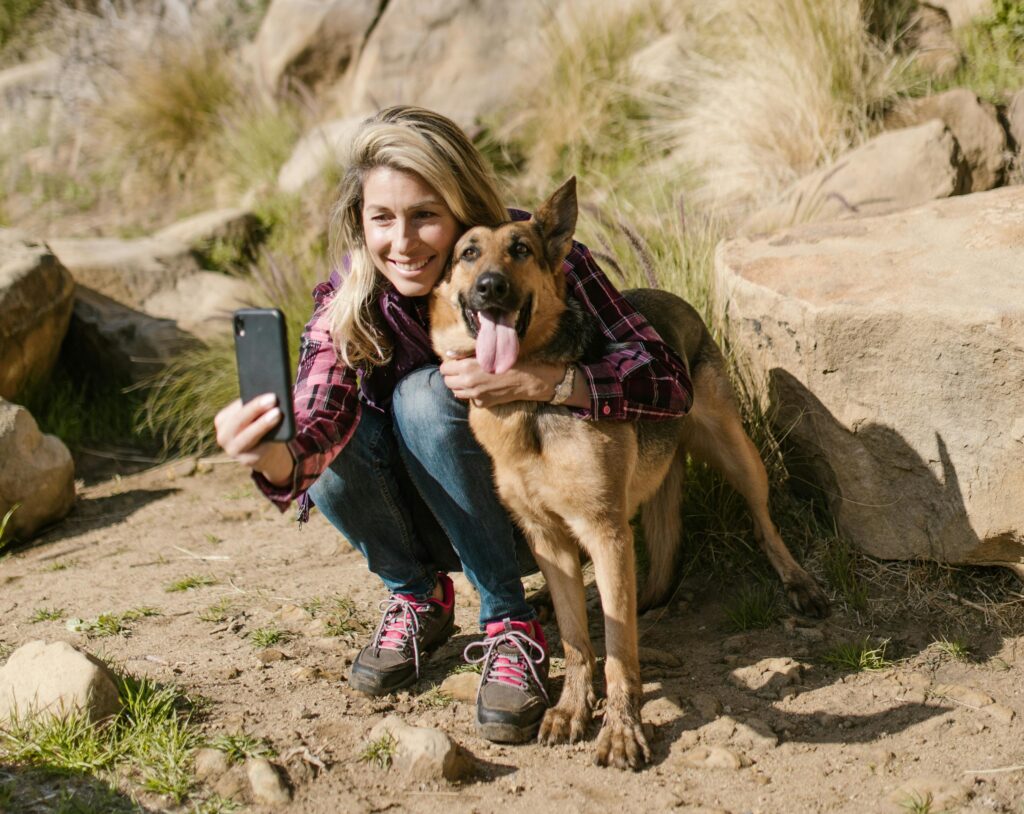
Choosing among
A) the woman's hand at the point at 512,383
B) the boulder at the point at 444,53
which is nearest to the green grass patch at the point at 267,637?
the woman's hand at the point at 512,383

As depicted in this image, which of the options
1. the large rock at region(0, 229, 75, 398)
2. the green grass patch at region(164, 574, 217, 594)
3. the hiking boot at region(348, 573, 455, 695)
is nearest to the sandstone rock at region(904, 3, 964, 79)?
the hiking boot at region(348, 573, 455, 695)

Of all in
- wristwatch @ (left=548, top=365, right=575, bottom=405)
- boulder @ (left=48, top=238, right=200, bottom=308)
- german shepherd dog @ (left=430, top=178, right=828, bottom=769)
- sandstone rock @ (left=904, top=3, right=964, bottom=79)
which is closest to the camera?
german shepherd dog @ (left=430, top=178, right=828, bottom=769)

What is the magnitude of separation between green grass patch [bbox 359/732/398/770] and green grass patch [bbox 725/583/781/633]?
1.36 meters

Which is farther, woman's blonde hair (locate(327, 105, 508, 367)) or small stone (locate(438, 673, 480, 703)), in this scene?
small stone (locate(438, 673, 480, 703))

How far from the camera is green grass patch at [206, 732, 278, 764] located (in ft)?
8.64

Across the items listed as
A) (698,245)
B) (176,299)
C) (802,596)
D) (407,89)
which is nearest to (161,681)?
(802,596)

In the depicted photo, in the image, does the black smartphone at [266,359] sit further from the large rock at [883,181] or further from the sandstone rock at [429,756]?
the large rock at [883,181]

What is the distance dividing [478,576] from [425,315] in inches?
33.0

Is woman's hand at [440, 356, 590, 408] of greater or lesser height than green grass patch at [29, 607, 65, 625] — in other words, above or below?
above

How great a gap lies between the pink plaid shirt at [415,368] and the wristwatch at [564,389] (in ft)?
A: 0.17

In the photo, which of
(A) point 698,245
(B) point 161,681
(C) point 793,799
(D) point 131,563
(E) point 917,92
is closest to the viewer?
(C) point 793,799

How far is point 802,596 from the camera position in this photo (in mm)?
3480

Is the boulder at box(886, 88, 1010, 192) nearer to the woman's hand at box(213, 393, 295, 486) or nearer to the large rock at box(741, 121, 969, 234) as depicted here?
the large rock at box(741, 121, 969, 234)

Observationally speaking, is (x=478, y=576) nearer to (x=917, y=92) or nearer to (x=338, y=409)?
(x=338, y=409)
